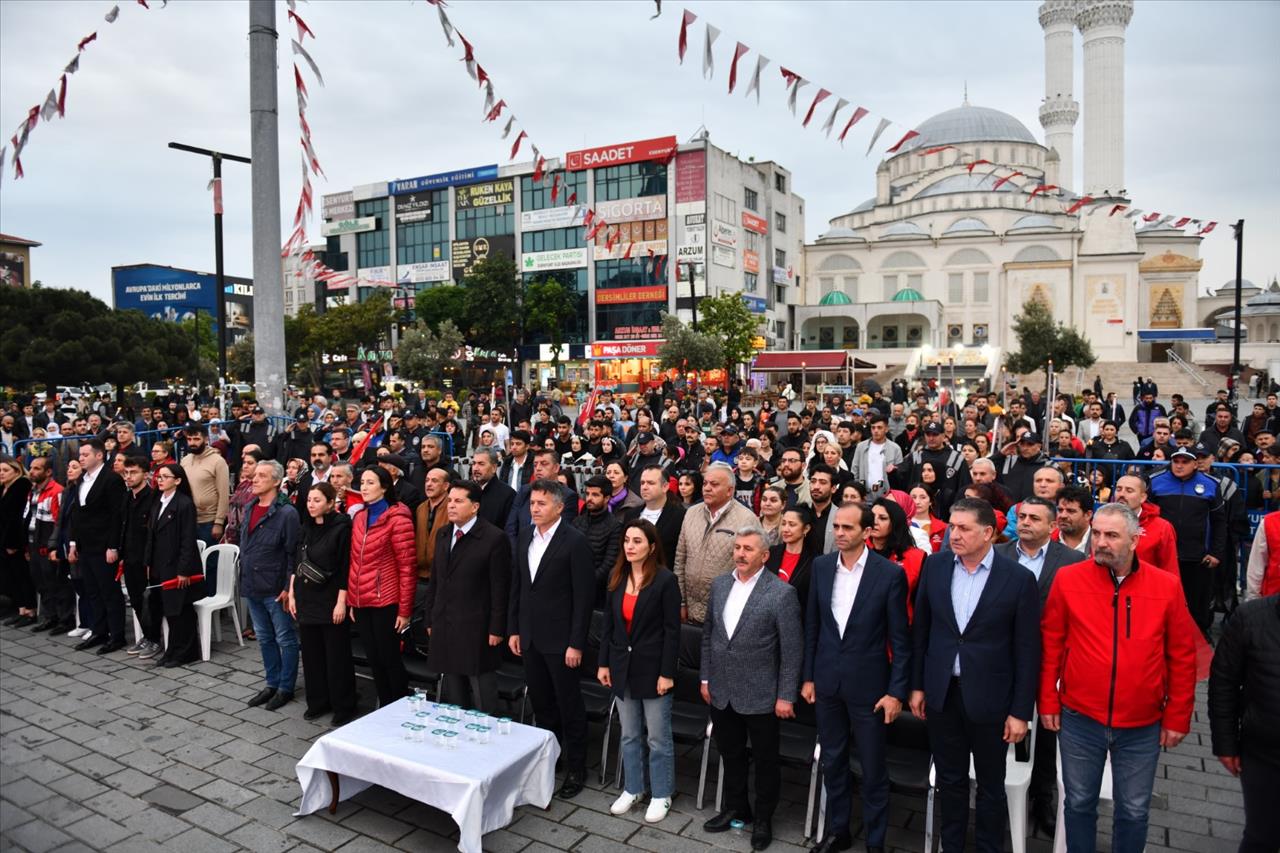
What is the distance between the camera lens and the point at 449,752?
4.38 metres

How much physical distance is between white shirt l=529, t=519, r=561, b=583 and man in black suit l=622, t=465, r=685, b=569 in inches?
30.5

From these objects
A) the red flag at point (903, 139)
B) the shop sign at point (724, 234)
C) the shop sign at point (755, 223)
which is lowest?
the red flag at point (903, 139)

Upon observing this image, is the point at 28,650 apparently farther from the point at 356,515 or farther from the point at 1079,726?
the point at 1079,726

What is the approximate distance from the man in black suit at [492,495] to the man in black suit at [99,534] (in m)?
3.54

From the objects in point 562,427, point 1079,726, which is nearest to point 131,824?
point 1079,726

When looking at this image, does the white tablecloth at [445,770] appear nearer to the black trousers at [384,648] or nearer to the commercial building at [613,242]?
the black trousers at [384,648]

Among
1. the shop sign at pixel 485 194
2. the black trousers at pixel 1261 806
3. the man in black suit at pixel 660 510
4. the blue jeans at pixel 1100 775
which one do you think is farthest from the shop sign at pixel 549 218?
the black trousers at pixel 1261 806

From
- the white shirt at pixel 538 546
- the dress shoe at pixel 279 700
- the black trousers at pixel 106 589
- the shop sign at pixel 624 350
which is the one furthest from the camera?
the shop sign at pixel 624 350

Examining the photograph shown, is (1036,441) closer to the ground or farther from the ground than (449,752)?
farther from the ground

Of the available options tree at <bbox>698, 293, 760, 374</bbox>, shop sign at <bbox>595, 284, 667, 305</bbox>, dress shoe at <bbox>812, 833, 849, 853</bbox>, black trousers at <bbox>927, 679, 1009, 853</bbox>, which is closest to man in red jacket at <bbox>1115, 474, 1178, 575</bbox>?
black trousers at <bbox>927, 679, 1009, 853</bbox>

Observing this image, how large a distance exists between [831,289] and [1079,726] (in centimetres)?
6892

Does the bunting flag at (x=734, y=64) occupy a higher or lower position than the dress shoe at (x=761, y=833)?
higher

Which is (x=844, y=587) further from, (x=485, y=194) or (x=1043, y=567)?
(x=485, y=194)

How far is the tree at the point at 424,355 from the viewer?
44562mm
